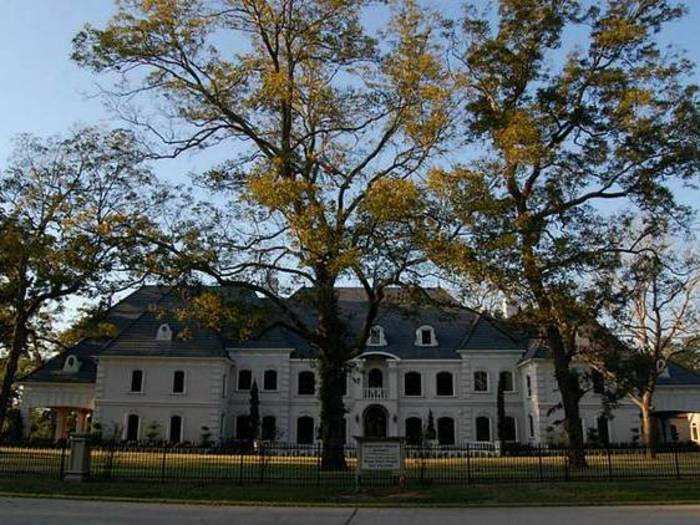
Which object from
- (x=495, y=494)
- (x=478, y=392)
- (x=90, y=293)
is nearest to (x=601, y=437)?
(x=478, y=392)

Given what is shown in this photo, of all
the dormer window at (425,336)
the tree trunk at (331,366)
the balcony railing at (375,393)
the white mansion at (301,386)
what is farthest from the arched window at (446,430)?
the tree trunk at (331,366)

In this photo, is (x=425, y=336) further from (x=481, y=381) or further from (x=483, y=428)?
(x=483, y=428)

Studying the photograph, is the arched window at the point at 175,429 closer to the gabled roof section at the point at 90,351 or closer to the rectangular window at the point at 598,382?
the gabled roof section at the point at 90,351

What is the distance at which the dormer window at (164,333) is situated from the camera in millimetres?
43438

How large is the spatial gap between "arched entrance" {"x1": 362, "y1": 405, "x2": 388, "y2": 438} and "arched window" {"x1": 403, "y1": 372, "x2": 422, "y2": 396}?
2.03 m

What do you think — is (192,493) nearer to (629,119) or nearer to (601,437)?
(629,119)

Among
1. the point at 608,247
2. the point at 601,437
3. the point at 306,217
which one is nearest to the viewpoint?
the point at 306,217

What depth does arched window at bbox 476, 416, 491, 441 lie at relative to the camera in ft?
146

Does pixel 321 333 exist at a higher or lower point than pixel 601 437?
higher

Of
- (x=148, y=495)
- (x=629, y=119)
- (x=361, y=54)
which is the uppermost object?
(x=361, y=54)

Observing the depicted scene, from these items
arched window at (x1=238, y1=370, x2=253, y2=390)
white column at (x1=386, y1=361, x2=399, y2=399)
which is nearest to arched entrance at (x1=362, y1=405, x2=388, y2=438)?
white column at (x1=386, y1=361, x2=399, y2=399)

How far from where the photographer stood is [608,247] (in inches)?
944

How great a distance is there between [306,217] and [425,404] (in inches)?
1079

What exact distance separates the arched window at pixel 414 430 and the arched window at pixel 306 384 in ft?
21.2
